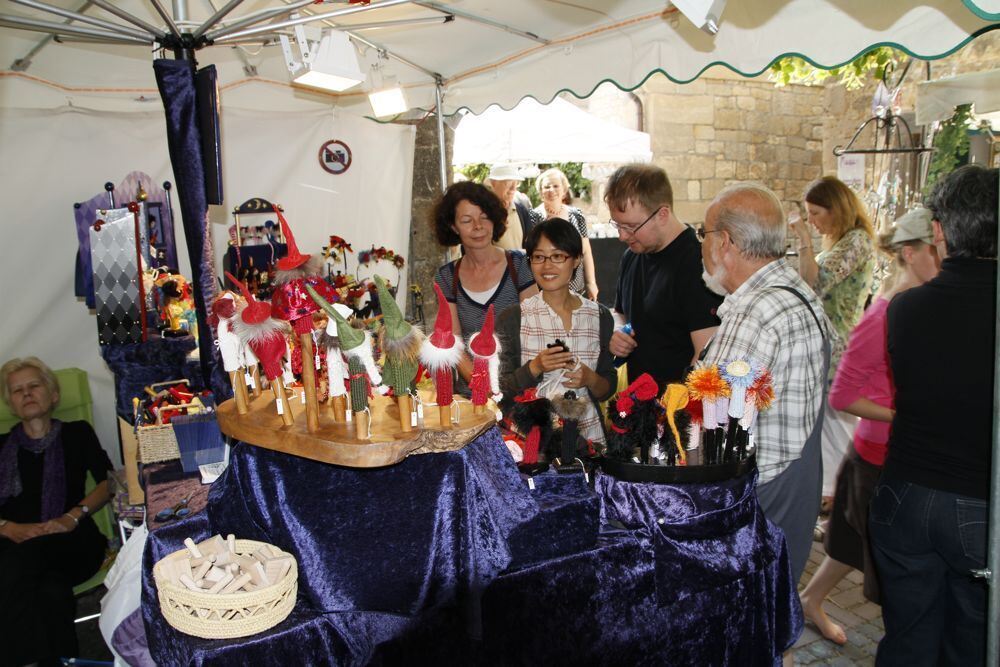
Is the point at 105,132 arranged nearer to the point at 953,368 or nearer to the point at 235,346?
the point at 235,346

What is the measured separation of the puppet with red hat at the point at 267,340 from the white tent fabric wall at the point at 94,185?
298cm

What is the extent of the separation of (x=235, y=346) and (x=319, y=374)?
25 centimetres

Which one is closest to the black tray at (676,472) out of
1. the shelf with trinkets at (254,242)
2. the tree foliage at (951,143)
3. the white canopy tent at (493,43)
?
the white canopy tent at (493,43)

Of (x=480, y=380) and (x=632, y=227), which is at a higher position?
(x=632, y=227)

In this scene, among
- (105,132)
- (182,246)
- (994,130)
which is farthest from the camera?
(994,130)

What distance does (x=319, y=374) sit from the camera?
204cm

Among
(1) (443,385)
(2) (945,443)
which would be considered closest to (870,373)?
(2) (945,443)

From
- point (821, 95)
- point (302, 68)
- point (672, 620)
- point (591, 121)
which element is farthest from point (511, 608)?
point (821, 95)

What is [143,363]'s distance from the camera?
3775 millimetres

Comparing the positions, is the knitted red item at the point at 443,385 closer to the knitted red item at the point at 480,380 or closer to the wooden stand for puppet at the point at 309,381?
the knitted red item at the point at 480,380

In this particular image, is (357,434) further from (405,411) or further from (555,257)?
(555,257)

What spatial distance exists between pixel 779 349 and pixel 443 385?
1.03 m

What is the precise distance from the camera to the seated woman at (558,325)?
261cm

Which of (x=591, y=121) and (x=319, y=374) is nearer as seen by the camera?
(x=319, y=374)
